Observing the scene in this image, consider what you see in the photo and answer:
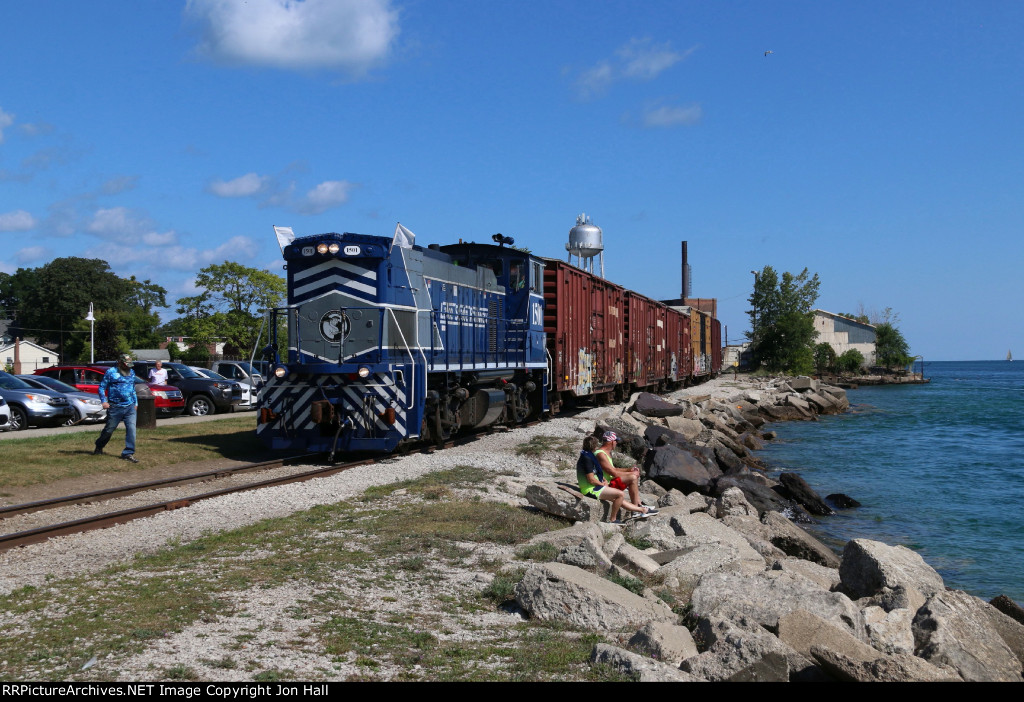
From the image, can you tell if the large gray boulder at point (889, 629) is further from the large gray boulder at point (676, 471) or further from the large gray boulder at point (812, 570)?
the large gray boulder at point (676, 471)

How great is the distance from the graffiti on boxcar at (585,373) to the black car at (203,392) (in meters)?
11.8

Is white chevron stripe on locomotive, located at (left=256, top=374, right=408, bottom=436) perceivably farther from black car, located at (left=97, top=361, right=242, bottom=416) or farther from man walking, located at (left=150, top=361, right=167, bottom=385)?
black car, located at (left=97, top=361, right=242, bottom=416)

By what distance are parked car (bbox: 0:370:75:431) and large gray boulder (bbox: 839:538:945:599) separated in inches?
803

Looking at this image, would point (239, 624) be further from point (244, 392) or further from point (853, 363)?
point (853, 363)

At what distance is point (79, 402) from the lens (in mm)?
22781

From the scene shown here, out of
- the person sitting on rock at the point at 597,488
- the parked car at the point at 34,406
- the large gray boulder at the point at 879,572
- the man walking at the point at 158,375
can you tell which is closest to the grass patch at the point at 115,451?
the parked car at the point at 34,406

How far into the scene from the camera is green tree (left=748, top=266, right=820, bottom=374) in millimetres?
78312

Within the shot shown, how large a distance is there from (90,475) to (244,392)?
14956 millimetres

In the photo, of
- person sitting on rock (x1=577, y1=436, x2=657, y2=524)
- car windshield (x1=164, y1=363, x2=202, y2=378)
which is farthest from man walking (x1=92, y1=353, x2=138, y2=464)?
→ car windshield (x1=164, y1=363, x2=202, y2=378)

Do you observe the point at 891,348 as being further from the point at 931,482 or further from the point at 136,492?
the point at 136,492

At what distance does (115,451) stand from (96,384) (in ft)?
41.6

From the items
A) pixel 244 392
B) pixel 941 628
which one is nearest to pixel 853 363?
pixel 244 392

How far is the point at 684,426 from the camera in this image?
2562 cm
